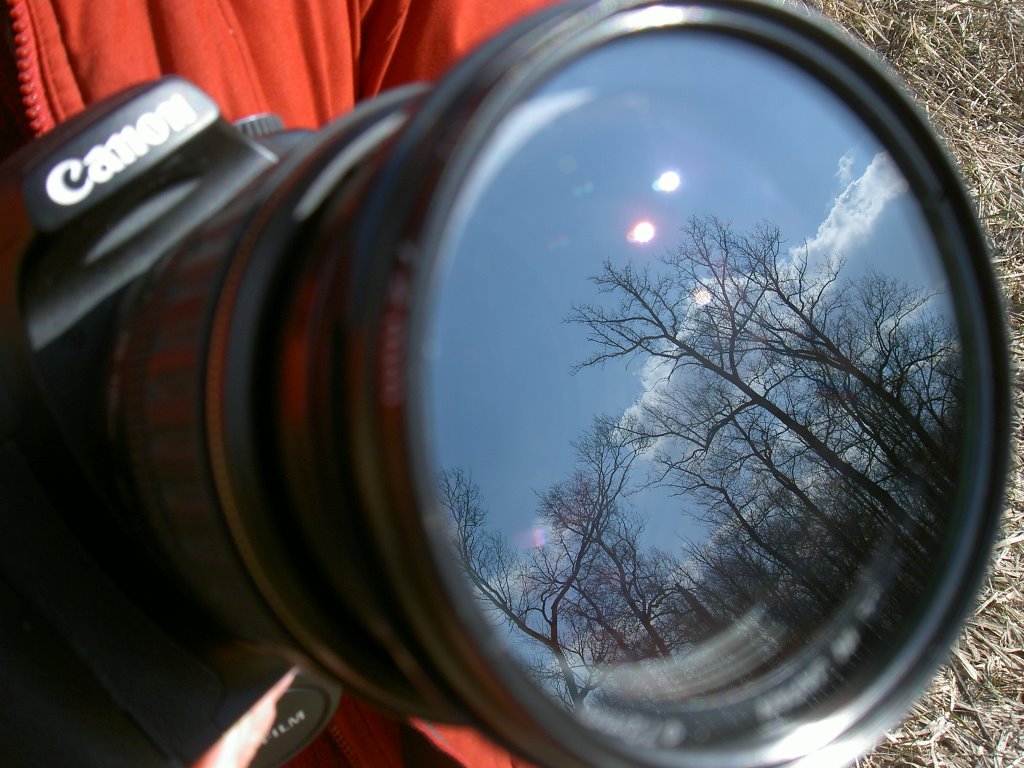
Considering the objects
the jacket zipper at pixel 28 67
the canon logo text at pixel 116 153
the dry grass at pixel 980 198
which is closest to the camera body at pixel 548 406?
the canon logo text at pixel 116 153

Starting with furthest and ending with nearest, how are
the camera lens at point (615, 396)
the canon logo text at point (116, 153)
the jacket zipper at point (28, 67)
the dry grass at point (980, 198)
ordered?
1. the dry grass at point (980, 198)
2. the jacket zipper at point (28, 67)
3. the canon logo text at point (116, 153)
4. the camera lens at point (615, 396)

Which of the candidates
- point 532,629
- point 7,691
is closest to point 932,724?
point 532,629

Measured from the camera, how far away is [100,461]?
38 centimetres

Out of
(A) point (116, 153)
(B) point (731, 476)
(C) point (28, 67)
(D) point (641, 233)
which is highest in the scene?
(C) point (28, 67)

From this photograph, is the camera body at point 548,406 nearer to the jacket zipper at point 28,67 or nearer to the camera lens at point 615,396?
the camera lens at point 615,396

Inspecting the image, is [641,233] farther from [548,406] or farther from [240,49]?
[240,49]

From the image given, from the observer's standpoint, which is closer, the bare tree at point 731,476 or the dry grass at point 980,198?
the bare tree at point 731,476

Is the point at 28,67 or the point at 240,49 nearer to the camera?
the point at 28,67

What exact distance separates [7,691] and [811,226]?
15.1 inches

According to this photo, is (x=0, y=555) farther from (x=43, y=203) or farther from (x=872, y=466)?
(x=872, y=466)

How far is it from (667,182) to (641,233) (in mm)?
23

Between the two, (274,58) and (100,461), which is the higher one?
(274,58)

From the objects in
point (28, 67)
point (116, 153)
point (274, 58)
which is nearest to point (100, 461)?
point (116, 153)

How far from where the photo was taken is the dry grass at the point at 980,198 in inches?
41.1
